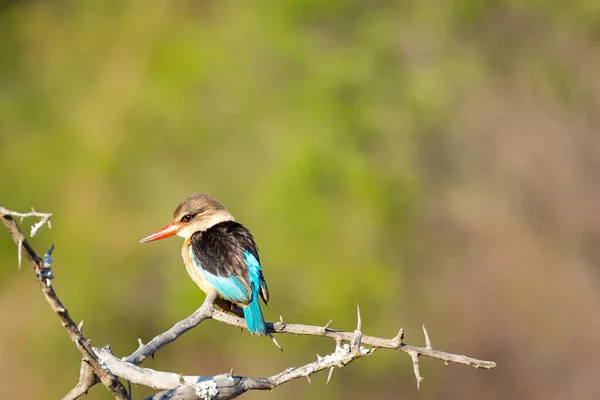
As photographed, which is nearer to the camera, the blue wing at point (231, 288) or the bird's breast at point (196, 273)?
the blue wing at point (231, 288)

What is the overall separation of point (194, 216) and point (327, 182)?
3968mm

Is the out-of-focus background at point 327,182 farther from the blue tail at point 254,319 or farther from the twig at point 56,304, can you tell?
the twig at point 56,304

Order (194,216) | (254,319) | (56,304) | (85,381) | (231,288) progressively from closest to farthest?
(56,304) → (85,381) → (254,319) → (231,288) → (194,216)

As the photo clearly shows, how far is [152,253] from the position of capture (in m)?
8.09

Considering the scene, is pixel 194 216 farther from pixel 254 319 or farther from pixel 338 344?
pixel 338 344

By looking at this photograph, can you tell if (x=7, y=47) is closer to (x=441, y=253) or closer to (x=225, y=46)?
(x=225, y=46)

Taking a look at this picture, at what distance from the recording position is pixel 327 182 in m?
7.93

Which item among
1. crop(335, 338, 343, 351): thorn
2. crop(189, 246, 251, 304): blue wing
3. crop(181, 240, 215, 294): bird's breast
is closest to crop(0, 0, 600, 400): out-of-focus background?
crop(181, 240, 215, 294): bird's breast

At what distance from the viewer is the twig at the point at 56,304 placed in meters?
1.79

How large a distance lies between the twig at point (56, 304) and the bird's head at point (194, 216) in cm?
190

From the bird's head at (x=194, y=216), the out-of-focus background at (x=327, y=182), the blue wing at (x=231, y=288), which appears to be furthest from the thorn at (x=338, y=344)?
the out-of-focus background at (x=327, y=182)

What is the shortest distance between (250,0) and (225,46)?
64cm

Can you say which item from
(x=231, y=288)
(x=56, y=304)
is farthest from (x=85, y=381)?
(x=231, y=288)

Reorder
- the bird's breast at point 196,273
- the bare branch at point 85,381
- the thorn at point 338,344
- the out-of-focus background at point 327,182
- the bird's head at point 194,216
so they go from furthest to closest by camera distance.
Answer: the out-of-focus background at point 327,182 → the bird's head at point 194,216 → the bird's breast at point 196,273 → the thorn at point 338,344 → the bare branch at point 85,381
